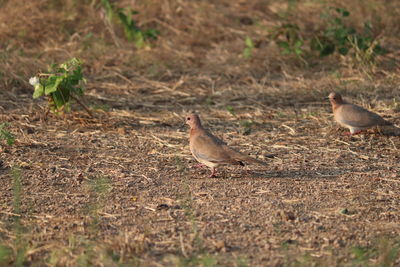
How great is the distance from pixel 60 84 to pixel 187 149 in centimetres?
149

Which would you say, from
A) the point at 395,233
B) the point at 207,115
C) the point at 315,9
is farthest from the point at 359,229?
the point at 315,9

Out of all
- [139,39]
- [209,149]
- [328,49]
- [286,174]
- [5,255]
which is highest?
[5,255]

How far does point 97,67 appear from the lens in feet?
32.4

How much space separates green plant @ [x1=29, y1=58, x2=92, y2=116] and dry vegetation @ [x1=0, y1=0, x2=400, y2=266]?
1.10 ft

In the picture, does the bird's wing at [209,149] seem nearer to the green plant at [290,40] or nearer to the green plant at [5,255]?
the green plant at [5,255]

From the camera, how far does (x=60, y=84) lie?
7215mm

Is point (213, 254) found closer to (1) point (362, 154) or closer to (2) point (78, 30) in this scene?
(1) point (362, 154)

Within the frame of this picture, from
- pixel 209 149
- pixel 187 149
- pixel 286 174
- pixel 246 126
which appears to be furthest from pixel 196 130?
pixel 246 126

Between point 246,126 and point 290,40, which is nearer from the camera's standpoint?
point 246,126

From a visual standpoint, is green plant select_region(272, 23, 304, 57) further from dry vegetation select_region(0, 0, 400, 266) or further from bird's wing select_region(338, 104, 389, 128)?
bird's wing select_region(338, 104, 389, 128)

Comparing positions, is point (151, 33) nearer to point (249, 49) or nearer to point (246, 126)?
point (249, 49)

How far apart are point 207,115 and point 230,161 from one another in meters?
2.38

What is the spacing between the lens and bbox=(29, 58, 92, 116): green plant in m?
7.11

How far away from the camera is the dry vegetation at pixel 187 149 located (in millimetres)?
4656
